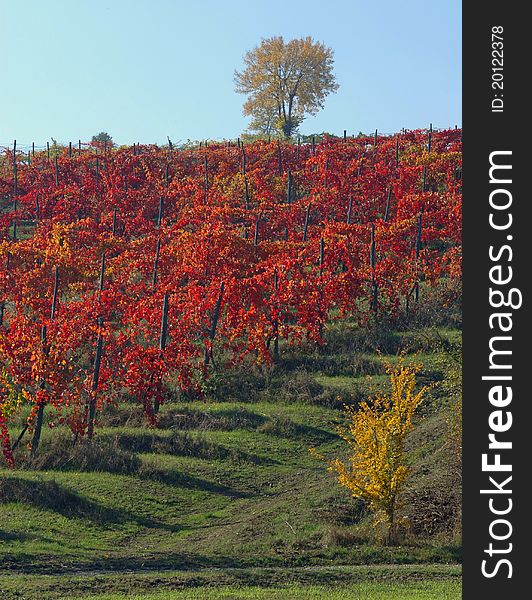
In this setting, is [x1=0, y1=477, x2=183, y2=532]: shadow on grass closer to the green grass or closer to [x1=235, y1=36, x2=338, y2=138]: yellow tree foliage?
the green grass

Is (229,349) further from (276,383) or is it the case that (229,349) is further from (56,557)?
(56,557)

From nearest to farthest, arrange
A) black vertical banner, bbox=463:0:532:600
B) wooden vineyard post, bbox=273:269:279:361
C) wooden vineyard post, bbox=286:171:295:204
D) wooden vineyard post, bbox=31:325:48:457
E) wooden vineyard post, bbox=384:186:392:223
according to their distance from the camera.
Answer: black vertical banner, bbox=463:0:532:600 → wooden vineyard post, bbox=31:325:48:457 → wooden vineyard post, bbox=273:269:279:361 → wooden vineyard post, bbox=384:186:392:223 → wooden vineyard post, bbox=286:171:295:204

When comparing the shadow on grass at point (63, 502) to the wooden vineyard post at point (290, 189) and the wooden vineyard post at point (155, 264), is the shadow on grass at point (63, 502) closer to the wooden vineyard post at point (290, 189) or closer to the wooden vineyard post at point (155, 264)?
the wooden vineyard post at point (155, 264)

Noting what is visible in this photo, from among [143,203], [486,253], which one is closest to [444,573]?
[486,253]

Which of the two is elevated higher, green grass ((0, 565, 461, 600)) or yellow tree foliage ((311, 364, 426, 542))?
yellow tree foliage ((311, 364, 426, 542))

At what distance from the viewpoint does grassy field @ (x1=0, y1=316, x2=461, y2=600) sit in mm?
23422

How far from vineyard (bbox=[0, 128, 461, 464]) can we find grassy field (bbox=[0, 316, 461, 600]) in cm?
211

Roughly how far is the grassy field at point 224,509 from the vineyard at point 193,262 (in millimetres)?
2108

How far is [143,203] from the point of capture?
68.6 metres

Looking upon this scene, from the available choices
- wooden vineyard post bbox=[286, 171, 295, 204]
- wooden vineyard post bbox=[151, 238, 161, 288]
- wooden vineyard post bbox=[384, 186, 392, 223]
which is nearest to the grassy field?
wooden vineyard post bbox=[151, 238, 161, 288]

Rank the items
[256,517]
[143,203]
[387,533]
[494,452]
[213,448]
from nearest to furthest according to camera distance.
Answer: [494,452] < [387,533] < [256,517] < [213,448] < [143,203]

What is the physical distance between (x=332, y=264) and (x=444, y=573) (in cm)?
2959

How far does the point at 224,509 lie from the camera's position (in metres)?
31.4

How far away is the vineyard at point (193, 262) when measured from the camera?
3997 cm
